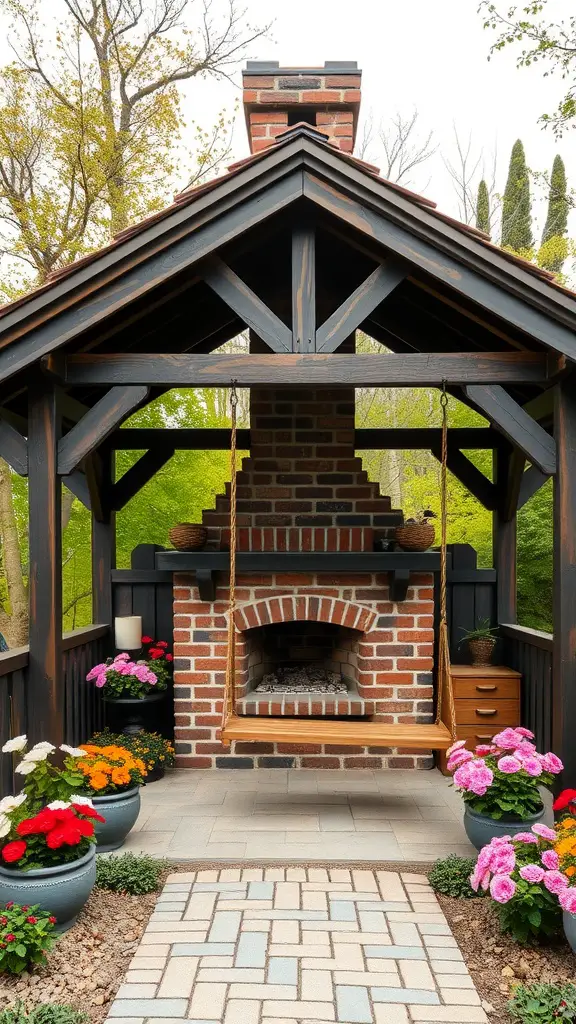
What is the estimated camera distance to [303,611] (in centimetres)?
514

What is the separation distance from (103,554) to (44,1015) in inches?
143

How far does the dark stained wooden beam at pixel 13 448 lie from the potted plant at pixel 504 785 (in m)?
2.63

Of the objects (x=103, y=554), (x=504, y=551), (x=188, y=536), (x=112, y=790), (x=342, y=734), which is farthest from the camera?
(x=504, y=551)

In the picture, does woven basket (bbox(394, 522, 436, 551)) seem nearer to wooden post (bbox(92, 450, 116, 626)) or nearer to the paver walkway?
the paver walkway

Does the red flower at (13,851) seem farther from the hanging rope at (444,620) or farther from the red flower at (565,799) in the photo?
the red flower at (565,799)

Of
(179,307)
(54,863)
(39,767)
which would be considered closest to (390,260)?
(179,307)

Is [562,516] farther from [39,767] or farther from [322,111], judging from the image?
[322,111]

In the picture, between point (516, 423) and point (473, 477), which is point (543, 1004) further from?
point (473, 477)

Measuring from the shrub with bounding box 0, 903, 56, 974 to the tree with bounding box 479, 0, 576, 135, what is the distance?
40.3 ft

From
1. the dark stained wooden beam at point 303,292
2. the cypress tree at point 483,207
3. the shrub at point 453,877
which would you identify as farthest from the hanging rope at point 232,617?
the cypress tree at point 483,207

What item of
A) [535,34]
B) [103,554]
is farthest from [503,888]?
[535,34]

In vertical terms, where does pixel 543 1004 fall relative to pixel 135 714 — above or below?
below

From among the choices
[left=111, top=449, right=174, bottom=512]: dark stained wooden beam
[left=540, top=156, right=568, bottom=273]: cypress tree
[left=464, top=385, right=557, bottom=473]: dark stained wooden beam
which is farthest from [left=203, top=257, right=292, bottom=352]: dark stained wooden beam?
[left=540, top=156, right=568, bottom=273]: cypress tree

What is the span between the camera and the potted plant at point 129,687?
496cm
